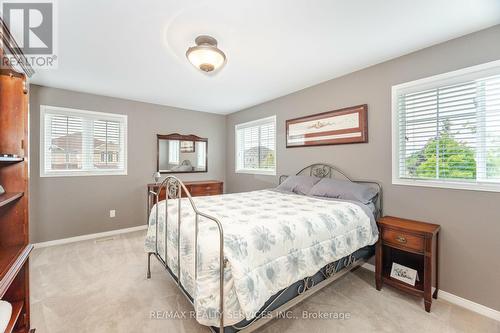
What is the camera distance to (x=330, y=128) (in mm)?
3131

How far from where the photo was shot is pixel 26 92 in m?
1.49

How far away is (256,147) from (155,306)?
3.25m

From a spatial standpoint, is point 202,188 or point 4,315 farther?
point 202,188

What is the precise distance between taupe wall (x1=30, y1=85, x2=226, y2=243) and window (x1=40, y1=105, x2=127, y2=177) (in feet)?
0.28

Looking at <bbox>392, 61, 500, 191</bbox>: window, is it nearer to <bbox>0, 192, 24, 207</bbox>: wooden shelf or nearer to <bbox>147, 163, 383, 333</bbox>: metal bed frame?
<bbox>147, 163, 383, 333</bbox>: metal bed frame

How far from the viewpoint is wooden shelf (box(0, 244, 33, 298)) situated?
3.50 ft

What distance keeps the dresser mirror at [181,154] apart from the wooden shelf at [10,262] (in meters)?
3.06

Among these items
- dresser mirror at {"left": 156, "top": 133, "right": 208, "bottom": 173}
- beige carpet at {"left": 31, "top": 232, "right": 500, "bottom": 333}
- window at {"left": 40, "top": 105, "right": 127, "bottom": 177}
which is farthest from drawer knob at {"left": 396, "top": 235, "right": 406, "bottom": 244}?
window at {"left": 40, "top": 105, "right": 127, "bottom": 177}

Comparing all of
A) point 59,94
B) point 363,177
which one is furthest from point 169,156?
point 363,177

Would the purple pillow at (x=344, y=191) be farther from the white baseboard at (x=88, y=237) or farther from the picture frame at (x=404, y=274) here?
the white baseboard at (x=88, y=237)

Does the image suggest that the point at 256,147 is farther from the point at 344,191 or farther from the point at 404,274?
the point at 404,274

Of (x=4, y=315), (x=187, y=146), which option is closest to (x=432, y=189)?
(x=4, y=315)

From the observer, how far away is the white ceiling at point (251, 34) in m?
1.69

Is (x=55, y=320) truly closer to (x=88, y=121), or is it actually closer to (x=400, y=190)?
(x=88, y=121)
